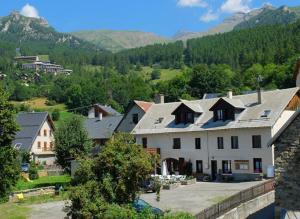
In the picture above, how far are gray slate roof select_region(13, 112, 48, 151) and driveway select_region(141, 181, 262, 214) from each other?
4206 centimetres

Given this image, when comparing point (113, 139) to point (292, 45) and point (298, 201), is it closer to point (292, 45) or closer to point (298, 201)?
point (298, 201)

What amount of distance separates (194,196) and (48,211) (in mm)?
11696

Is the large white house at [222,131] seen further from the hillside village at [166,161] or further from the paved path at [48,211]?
the paved path at [48,211]

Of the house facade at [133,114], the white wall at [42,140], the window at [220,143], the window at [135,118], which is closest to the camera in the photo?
the window at [220,143]

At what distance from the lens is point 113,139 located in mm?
24984

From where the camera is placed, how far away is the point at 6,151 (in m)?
43.2

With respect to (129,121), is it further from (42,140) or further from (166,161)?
(42,140)

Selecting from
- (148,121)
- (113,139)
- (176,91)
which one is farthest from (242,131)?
(176,91)

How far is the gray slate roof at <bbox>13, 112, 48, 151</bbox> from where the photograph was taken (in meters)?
83.8

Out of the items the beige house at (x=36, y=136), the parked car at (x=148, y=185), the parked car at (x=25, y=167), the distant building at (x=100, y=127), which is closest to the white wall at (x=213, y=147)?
the parked car at (x=148, y=185)

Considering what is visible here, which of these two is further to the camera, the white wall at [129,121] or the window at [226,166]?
the white wall at [129,121]

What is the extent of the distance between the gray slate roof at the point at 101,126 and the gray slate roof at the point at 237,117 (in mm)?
20789

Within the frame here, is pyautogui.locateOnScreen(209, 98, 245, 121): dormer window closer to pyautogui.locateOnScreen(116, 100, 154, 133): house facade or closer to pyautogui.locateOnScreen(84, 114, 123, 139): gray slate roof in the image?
pyautogui.locateOnScreen(116, 100, 154, 133): house facade

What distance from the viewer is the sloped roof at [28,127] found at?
8391cm
